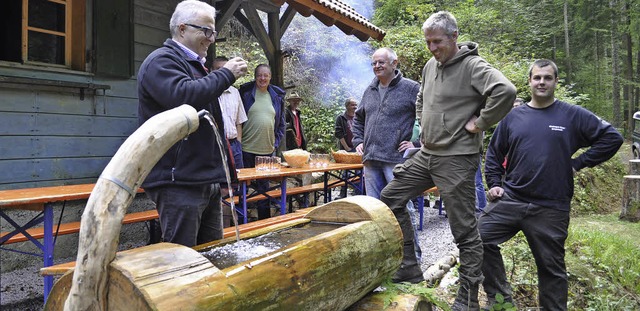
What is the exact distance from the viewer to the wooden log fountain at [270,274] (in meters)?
1.32

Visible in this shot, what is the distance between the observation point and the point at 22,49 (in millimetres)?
4426

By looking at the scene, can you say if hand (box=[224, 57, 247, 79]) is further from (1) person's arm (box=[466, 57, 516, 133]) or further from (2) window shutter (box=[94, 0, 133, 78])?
(2) window shutter (box=[94, 0, 133, 78])

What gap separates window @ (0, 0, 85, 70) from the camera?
178 inches

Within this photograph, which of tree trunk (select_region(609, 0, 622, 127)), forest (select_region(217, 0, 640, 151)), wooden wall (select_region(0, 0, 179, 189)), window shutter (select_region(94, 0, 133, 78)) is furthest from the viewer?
tree trunk (select_region(609, 0, 622, 127))

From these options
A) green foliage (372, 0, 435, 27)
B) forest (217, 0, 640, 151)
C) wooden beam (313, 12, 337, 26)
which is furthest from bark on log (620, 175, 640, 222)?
green foliage (372, 0, 435, 27)

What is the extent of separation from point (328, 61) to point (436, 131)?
42.5 ft

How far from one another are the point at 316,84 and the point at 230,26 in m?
3.74

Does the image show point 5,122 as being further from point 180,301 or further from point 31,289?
point 180,301

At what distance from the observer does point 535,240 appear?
3.01m

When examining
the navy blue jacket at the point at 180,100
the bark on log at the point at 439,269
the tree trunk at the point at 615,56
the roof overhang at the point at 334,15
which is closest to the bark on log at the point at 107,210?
the navy blue jacket at the point at 180,100

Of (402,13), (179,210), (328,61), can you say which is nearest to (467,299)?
(179,210)

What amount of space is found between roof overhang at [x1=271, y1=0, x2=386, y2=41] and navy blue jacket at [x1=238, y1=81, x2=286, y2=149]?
42.9 inches

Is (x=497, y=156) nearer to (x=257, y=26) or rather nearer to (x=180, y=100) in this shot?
(x=180, y=100)

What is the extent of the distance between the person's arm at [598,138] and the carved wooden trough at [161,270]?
2.15 meters
